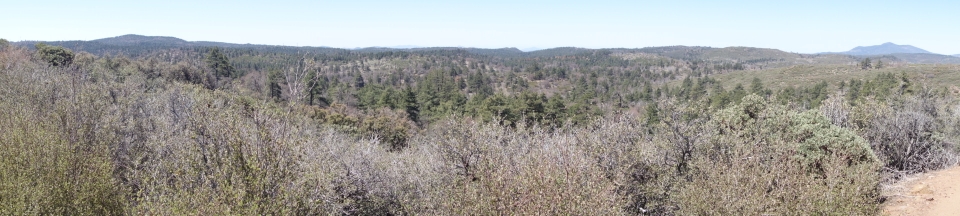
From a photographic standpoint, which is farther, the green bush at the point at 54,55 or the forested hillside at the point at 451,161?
the green bush at the point at 54,55

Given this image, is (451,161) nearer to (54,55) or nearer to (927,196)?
(927,196)

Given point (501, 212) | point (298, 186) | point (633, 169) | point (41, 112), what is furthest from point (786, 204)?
point (41, 112)

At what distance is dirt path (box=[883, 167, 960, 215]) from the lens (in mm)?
16844

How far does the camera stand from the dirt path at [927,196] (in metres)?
16.8

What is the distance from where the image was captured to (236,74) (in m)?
107

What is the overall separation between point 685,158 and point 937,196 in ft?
28.4

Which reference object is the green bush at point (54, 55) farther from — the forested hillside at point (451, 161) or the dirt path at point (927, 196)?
the dirt path at point (927, 196)

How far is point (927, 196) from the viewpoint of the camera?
17812 millimetres

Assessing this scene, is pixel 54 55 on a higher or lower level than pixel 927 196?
higher

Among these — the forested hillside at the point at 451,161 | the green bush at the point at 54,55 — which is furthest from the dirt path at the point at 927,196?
the green bush at the point at 54,55

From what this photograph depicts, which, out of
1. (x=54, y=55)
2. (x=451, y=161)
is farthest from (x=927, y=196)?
(x=54, y=55)

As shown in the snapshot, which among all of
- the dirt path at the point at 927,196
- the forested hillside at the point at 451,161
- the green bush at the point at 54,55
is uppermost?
the green bush at the point at 54,55

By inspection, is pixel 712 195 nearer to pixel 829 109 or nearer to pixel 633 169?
pixel 633 169

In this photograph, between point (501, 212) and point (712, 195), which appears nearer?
point (501, 212)
